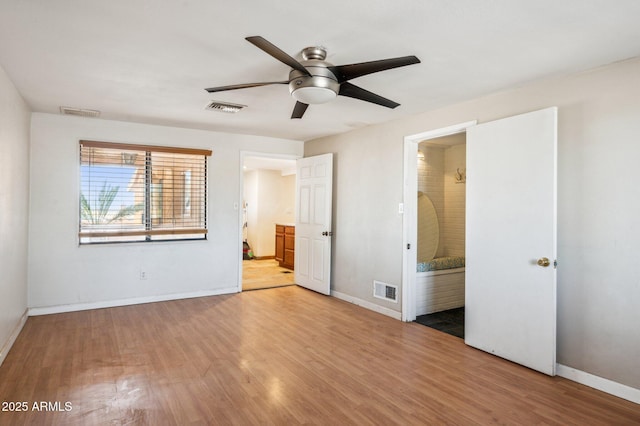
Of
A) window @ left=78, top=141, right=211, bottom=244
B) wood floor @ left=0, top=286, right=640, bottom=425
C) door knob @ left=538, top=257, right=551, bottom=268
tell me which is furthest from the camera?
window @ left=78, top=141, right=211, bottom=244

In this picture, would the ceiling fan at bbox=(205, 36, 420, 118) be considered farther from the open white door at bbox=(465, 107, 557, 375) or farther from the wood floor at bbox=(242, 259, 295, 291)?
the wood floor at bbox=(242, 259, 295, 291)

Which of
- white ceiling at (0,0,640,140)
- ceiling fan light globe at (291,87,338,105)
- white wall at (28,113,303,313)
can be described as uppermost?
white ceiling at (0,0,640,140)

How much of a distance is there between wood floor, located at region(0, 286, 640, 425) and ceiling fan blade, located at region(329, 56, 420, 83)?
2188mm

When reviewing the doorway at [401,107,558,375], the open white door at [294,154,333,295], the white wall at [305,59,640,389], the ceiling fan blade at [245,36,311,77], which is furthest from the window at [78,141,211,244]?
the white wall at [305,59,640,389]

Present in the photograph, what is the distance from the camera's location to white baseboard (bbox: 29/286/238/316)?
172 inches

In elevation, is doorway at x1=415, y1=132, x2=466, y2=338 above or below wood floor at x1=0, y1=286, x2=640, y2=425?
above

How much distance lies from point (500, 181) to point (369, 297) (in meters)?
2.30

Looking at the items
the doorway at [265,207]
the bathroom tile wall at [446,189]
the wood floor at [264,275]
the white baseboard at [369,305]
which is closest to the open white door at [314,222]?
the white baseboard at [369,305]

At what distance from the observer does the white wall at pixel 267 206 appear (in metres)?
9.12

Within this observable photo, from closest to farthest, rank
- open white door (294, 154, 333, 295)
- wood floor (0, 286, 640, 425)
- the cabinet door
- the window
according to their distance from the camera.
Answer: wood floor (0, 286, 640, 425) < the window < open white door (294, 154, 333, 295) < the cabinet door

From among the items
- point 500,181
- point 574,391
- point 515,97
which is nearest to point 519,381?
point 574,391

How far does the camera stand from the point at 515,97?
10.8 ft

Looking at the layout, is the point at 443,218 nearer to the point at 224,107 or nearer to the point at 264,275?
the point at 264,275

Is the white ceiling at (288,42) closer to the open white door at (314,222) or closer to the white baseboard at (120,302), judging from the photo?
the open white door at (314,222)
